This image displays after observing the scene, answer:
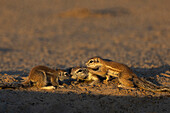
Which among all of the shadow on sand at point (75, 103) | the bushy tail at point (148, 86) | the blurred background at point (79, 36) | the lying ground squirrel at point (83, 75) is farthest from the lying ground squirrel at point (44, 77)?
the blurred background at point (79, 36)

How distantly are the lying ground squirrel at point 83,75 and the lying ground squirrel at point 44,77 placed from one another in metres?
0.20

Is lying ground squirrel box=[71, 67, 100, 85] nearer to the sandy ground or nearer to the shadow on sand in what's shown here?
the sandy ground

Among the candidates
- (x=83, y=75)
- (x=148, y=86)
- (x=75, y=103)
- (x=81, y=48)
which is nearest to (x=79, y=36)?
(x=81, y=48)

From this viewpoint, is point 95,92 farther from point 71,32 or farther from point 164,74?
point 71,32

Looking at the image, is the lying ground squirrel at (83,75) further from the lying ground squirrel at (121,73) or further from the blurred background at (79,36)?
the blurred background at (79,36)

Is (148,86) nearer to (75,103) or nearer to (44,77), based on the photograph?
(75,103)

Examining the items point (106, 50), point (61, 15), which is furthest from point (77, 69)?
point (61, 15)

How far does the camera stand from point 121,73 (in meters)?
5.71

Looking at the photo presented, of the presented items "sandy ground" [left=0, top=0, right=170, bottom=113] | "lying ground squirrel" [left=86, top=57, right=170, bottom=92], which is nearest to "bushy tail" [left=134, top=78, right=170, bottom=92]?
"lying ground squirrel" [left=86, top=57, right=170, bottom=92]

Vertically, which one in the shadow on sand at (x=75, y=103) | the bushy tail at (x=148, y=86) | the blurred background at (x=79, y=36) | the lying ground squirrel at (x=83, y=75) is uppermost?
the blurred background at (x=79, y=36)

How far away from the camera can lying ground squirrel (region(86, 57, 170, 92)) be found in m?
5.54

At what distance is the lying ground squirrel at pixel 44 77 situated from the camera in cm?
559

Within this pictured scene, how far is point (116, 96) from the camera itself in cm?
527

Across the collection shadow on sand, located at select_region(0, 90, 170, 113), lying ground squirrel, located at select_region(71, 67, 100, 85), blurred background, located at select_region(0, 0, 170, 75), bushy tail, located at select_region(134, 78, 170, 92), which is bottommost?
shadow on sand, located at select_region(0, 90, 170, 113)
